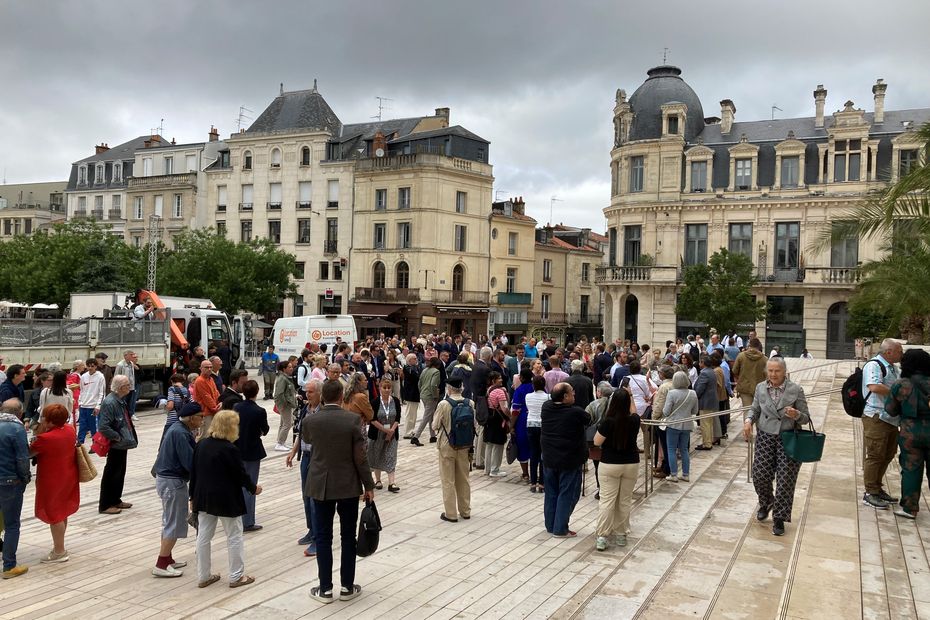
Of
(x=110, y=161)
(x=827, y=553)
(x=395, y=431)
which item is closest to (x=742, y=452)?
(x=827, y=553)

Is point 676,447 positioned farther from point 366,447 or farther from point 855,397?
point 366,447

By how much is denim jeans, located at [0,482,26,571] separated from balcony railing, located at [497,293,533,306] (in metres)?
41.0

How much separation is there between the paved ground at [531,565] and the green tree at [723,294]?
83.6ft

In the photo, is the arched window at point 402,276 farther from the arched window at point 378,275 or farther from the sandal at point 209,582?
the sandal at point 209,582

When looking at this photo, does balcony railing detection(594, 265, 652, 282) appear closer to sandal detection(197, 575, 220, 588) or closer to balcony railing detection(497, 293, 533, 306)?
balcony railing detection(497, 293, 533, 306)

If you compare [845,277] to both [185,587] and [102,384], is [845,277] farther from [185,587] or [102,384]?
[185,587]

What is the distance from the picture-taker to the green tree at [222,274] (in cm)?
3962

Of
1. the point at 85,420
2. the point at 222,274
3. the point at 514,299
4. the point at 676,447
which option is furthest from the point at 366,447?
the point at 514,299

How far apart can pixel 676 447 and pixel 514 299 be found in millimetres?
37649

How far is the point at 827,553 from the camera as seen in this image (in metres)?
7.27

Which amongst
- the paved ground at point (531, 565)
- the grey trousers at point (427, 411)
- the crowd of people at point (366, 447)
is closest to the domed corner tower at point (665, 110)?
the crowd of people at point (366, 447)

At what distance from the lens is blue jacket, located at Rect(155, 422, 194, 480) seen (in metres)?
6.89

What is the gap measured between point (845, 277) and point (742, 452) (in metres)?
29.0

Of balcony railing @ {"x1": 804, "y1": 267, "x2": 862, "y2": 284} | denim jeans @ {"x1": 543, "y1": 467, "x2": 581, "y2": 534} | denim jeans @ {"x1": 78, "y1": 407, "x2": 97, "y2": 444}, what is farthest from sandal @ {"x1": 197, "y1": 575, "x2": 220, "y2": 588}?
balcony railing @ {"x1": 804, "y1": 267, "x2": 862, "y2": 284}
